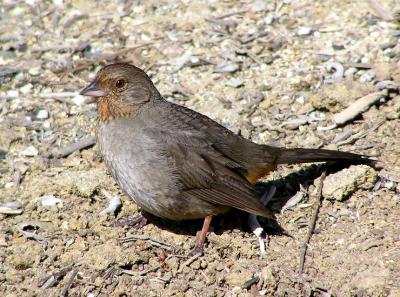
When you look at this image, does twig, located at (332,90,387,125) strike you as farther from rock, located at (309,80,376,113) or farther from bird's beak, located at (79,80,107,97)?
bird's beak, located at (79,80,107,97)

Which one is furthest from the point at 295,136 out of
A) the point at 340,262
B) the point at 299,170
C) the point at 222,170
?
the point at 340,262

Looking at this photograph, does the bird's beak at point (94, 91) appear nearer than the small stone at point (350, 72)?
Yes

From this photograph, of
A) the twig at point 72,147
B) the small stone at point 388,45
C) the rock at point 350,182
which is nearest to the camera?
the rock at point 350,182

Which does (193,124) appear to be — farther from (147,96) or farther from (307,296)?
(307,296)

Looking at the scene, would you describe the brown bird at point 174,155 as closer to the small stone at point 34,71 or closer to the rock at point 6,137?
the rock at point 6,137

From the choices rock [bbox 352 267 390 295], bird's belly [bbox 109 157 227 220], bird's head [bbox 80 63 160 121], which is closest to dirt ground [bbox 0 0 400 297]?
rock [bbox 352 267 390 295]

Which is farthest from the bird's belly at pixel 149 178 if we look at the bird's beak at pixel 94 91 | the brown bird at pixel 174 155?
the bird's beak at pixel 94 91

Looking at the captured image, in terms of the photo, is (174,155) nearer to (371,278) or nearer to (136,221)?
(136,221)
